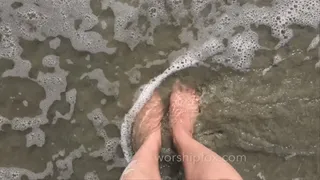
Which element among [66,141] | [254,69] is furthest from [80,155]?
[254,69]

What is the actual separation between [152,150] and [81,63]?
38 cm

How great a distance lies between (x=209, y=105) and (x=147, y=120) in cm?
21

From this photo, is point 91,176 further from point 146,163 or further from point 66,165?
point 146,163

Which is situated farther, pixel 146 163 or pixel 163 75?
pixel 163 75

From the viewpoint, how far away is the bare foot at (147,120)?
1394 millimetres

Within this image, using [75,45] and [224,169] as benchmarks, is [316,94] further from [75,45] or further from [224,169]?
[75,45]

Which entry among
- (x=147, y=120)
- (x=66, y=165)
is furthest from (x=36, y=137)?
(x=147, y=120)

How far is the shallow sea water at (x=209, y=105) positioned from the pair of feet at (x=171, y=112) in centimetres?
3

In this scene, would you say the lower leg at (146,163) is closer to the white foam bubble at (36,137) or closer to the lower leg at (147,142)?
the lower leg at (147,142)

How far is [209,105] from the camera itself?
140cm

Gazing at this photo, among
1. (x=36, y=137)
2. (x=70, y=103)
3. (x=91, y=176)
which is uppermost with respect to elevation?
(x=70, y=103)

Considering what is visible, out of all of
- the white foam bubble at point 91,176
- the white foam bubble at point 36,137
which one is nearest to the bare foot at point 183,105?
the white foam bubble at point 91,176

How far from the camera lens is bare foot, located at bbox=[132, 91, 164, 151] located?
1.39 meters

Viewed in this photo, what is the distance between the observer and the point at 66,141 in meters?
1.41
